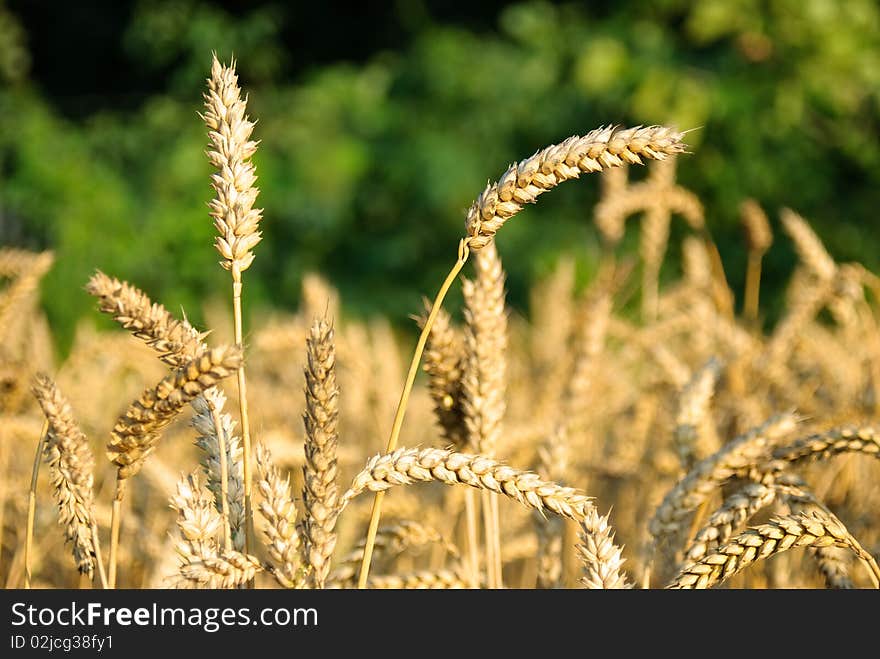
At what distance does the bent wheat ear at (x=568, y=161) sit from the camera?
79 centimetres

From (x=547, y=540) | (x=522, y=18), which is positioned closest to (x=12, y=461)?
(x=547, y=540)

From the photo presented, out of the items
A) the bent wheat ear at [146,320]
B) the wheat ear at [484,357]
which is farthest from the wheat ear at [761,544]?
the bent wheat ear at [146,320]

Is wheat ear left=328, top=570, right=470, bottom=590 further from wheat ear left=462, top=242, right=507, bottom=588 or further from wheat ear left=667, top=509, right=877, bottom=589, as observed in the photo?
wheat ear left=667, top=509, right=877, bottom=589

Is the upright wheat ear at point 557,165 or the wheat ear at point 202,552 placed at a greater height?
the upright wheat ear at point 557,165

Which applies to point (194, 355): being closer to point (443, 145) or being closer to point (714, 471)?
point (714, 471)

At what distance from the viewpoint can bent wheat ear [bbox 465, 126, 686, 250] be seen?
794 mm

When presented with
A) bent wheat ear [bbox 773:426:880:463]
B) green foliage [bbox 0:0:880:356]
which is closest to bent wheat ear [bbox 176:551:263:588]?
bent wheat ear [bbox 773:426:880:463]

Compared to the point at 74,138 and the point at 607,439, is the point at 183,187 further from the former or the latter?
the point at 607,439

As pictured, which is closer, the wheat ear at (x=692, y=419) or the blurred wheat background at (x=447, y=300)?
the blurred wheat background at (x=447, y=300)

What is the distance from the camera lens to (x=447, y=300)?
6258mm

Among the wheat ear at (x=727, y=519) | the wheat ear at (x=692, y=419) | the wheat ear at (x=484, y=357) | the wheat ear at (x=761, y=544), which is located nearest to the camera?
the wheat ear at (x=761, y=544)

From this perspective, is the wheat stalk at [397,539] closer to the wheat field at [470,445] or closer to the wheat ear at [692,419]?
the wheat field at [470,445]

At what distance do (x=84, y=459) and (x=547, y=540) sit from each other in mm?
598

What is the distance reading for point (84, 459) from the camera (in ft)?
2.98
